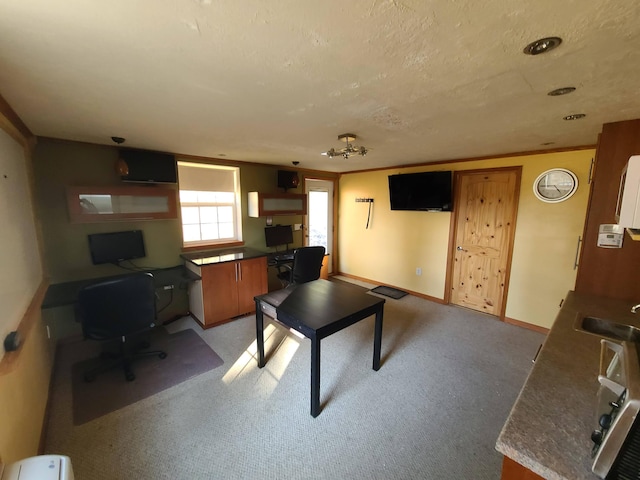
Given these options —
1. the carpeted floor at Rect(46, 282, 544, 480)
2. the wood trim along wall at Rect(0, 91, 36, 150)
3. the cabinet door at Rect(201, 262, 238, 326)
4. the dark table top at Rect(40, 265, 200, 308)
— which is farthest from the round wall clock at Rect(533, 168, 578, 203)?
the wood trim along wall at Rect(0, 91, 36, 150)

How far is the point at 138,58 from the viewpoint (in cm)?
112

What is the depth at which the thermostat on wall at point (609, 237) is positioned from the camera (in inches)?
77.4

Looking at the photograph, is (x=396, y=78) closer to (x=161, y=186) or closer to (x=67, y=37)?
(x=67, y=37)

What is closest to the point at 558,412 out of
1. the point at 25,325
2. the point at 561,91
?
the point at 561,91

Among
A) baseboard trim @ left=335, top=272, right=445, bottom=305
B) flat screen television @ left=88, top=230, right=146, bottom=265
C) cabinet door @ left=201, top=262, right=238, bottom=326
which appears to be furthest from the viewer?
baseboard trim @ left=335, top=272, right=445, bottom=305

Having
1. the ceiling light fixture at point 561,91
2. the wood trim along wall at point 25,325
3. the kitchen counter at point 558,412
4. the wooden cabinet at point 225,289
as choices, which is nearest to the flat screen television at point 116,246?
the wood trim along wall at point 25,325

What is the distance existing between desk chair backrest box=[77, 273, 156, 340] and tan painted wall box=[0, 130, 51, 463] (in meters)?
0.31

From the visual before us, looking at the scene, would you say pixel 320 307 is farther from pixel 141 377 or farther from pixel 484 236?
pixel 484 236

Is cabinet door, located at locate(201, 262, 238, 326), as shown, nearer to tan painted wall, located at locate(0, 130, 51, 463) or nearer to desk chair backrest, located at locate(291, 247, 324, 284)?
desk chair backrest, located at locate(291, 247, 324, 284)

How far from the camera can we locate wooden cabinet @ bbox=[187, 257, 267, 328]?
325 centimetres

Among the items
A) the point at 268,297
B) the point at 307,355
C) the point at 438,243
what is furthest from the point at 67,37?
the point at 438,243

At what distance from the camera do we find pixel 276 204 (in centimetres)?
426

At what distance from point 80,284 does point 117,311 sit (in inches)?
38.6

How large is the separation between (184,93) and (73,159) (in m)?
2.19
